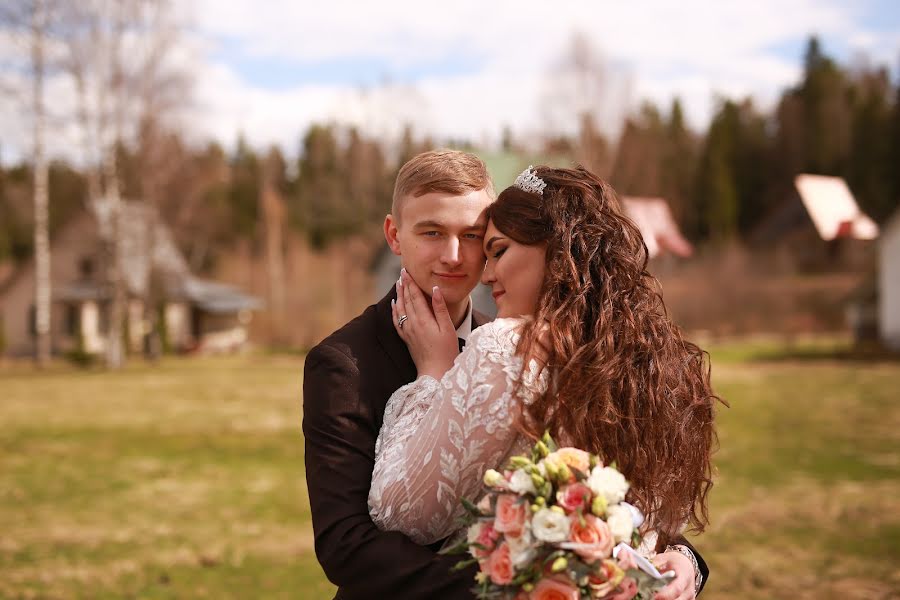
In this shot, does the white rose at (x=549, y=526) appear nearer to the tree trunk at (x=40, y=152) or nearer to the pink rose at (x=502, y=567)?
the pink rose at (x=502, y=567)

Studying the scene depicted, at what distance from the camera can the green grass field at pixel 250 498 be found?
7945 mm

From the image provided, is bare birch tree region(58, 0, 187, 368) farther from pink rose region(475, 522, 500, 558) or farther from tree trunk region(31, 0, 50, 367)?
pink rose region(475, 522, 500, 558)

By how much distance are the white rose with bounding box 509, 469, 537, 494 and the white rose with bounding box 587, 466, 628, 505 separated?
0.14 meters

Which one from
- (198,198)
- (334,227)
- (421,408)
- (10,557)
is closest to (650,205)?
(421,408)

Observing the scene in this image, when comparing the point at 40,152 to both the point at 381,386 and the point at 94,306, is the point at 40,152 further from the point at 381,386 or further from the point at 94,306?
the point at 381,386

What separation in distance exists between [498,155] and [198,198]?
15.6 m

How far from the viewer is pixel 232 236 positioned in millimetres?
67625

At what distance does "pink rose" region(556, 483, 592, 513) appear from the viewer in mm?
2074

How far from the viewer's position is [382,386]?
8.87 feet

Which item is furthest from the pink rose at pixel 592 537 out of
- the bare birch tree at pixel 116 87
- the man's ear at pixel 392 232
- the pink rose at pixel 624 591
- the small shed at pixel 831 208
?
the bare birch tree at pixel 116 87

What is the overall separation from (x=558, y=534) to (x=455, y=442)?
408 mm

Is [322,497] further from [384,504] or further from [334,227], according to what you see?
[334,227]

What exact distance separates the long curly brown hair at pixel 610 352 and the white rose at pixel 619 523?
254mm

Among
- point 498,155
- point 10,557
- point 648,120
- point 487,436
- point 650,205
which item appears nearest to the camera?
point 487,436
